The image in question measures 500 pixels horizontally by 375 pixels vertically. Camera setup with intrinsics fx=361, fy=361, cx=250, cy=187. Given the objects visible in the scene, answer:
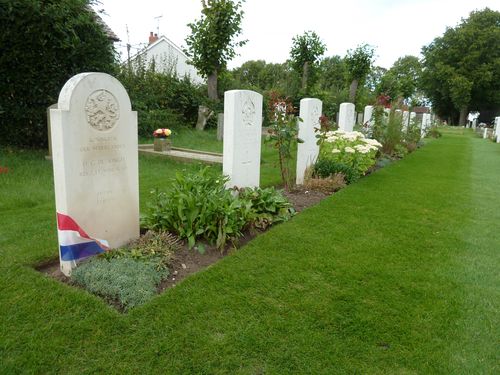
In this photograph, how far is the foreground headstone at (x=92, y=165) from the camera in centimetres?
300

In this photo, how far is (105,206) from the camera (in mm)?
3438

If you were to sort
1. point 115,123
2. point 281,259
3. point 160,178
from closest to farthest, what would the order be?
point 115,123, point 281,259, point 160,178

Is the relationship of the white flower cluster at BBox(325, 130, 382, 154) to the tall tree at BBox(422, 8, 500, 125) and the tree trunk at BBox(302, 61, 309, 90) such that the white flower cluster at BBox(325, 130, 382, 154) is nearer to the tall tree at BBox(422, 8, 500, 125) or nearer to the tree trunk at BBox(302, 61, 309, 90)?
the tree trunk at BBox(302, 61, 309, 90)

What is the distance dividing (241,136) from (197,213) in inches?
61.0

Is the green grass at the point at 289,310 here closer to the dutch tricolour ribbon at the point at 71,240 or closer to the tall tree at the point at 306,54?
the dutch tricolour ribbon at the point at 71,240

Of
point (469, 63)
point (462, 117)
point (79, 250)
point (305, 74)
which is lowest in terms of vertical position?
point (79, 250)

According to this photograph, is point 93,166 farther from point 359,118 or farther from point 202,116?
point 359,118

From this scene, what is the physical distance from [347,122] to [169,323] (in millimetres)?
7755

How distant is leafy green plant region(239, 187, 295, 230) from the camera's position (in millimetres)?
4523

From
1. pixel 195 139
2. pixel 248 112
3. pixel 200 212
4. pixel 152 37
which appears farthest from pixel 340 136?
pixel 152 37

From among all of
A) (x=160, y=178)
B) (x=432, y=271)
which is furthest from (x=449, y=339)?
(x=160, y=178)

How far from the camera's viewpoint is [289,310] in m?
2.78

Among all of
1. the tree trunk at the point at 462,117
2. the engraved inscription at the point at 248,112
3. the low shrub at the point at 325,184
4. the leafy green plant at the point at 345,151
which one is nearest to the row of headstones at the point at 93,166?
the engraved inscription at the point at 248,112

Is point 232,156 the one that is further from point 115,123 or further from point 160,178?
point 160,178
